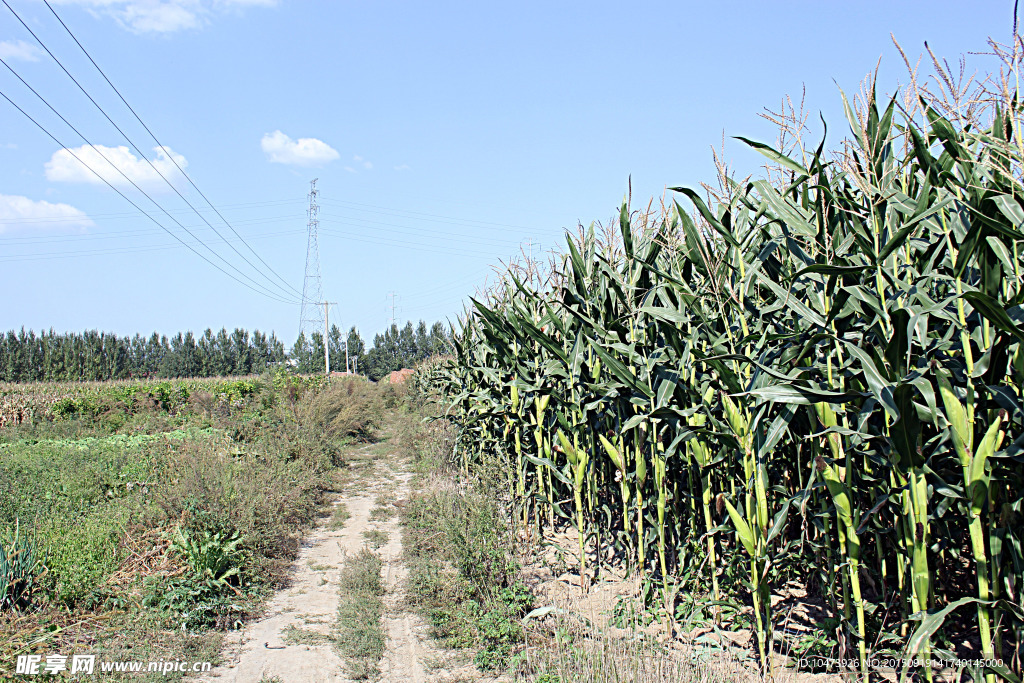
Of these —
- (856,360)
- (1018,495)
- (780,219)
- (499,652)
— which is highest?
(780,219)

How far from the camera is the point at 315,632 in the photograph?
4531 millimetres

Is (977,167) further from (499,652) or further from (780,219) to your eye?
(499,652)

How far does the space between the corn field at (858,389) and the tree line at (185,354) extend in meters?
31.6

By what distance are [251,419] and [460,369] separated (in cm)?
546

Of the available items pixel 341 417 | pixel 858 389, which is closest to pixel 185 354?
pixel 341 417

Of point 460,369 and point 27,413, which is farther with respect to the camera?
point 27,413

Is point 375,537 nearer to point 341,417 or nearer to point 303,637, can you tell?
point 303,637

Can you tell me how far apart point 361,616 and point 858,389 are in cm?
389

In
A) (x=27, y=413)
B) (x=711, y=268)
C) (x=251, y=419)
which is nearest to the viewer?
(x=711, y=268)

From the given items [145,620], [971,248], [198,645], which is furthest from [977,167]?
[145,620]

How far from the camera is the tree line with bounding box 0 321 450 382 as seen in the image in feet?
151

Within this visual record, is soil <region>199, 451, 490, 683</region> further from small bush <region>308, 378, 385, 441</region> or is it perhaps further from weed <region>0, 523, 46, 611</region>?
small bush <region>308, 378, 385, 441</region>

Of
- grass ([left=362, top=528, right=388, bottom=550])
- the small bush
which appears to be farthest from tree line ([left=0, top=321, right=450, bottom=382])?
grass ([left=362, top=528, right=388, bottom=550])

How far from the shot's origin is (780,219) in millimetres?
3104
